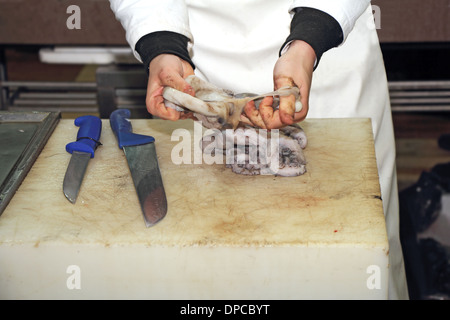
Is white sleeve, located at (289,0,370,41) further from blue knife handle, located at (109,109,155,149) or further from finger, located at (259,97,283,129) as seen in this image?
blue knife handle, located at (109,109,155,149)

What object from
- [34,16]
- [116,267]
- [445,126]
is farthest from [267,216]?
[445,126]

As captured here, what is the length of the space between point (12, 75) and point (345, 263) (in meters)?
3.54

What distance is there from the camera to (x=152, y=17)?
1327 mm

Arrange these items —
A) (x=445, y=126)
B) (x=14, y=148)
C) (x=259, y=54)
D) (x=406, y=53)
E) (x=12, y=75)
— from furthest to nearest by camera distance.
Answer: (x=12, y=75) → (x=445, y=126) → (x=406, y=53) → (x=259, y=54) → (x=14, y=148)

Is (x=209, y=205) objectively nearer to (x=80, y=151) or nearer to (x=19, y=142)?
(x=80, y=151)

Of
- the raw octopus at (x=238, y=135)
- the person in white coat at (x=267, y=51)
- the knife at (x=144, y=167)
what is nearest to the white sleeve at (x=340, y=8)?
the person in white coat at (x=267, y=51)

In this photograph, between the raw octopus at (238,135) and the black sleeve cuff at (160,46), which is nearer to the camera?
the raw octopus at (238,135)

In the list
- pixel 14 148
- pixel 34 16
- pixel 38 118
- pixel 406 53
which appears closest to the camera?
pixel 14 148

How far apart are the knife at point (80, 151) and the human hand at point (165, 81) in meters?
0.17

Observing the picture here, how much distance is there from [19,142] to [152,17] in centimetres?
41

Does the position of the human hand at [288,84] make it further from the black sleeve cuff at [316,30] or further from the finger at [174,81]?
the finger at [174,81]

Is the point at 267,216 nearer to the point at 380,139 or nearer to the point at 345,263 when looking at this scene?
the point at 345,263

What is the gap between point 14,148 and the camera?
1.26m

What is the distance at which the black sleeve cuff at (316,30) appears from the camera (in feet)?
4.05
